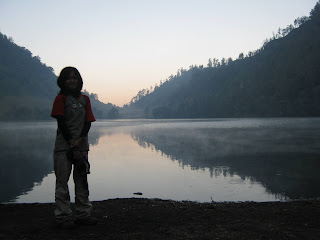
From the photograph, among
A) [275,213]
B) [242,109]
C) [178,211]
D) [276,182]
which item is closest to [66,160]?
[178,211]

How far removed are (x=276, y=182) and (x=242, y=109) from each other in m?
184

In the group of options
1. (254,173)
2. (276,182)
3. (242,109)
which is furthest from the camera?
(242,109)

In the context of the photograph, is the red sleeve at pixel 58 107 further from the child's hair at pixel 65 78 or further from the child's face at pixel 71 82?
the child's face at pixel 71 82

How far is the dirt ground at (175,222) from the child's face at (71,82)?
107 inches

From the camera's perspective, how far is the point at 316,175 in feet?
47.8

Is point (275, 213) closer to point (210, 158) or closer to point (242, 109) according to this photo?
point (210, 158)

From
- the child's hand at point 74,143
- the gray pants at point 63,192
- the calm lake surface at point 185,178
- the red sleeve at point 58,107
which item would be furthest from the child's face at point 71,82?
the calm lake surface at point 185,178

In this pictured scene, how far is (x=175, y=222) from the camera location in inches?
240

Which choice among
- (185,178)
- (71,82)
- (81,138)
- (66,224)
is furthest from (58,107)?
(185,178)

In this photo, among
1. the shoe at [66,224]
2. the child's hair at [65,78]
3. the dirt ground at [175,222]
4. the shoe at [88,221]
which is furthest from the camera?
the child's hair at [65,78]

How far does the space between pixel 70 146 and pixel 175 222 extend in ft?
8.30

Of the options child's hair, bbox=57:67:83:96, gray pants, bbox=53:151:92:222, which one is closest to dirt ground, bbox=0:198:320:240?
gray pants, bbox=53:151:92:222

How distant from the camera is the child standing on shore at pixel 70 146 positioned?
588 centimetres

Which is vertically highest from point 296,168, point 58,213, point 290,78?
point 290,78
